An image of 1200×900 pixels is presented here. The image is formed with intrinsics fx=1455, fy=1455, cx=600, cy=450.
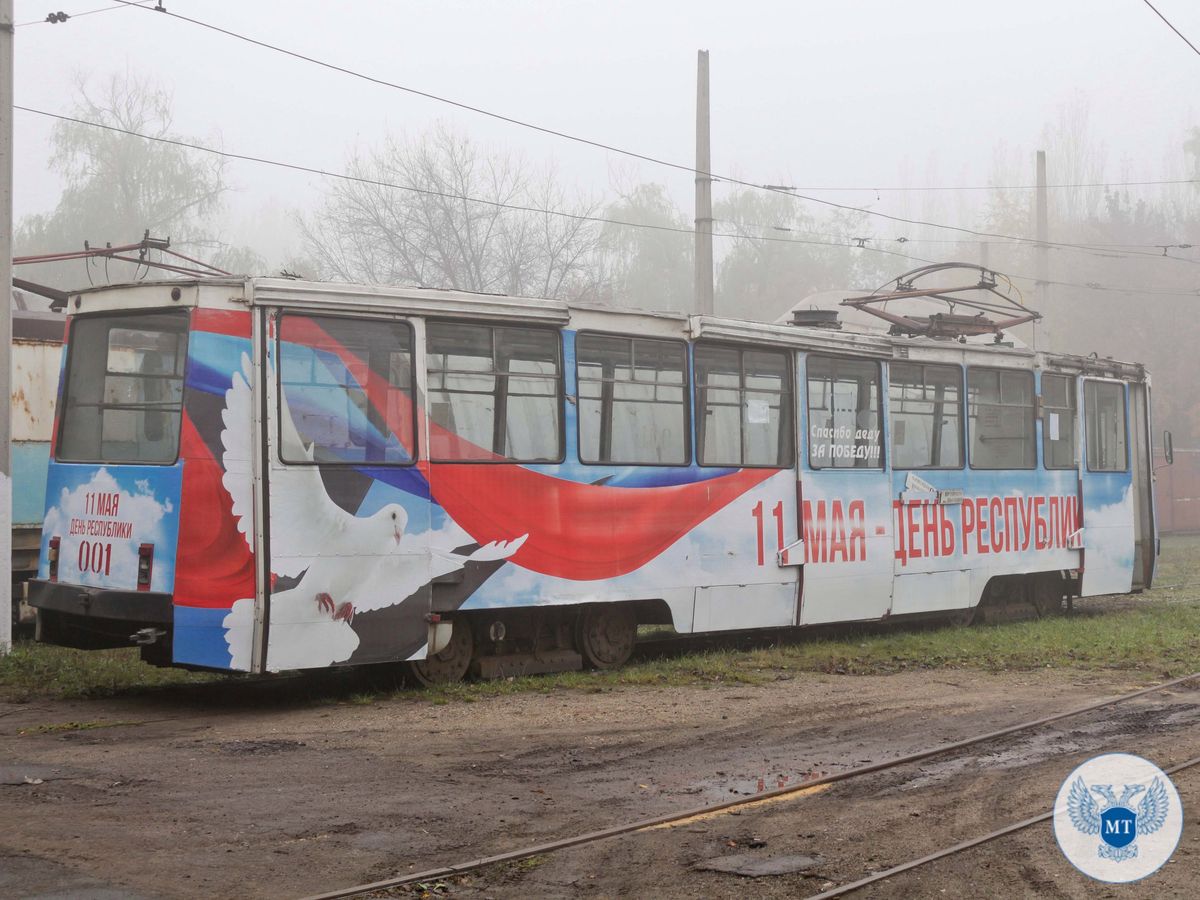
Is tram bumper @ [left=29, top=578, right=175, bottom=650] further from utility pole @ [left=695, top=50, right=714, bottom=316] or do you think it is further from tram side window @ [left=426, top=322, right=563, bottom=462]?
utility pole @ [left=695, top=50, right=714, bottom=316]

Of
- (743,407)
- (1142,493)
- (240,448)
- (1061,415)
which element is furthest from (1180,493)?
(240,448)

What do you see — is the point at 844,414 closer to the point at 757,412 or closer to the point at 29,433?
the point at 757,412

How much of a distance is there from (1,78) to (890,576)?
974cm

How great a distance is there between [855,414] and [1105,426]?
16.5 feet

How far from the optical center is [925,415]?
50.9 feet

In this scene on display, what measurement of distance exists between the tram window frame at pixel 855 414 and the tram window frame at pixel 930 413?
0.48 feet

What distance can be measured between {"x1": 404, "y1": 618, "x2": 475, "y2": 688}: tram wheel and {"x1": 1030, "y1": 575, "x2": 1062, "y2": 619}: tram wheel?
8.64 meters

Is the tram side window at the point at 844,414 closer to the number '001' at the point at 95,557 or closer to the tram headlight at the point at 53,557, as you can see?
the number '001' at the point at 95,557

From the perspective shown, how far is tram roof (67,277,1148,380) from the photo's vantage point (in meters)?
10.2

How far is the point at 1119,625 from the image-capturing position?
15.7 meters

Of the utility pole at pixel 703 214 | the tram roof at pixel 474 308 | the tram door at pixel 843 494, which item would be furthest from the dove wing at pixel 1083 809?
the utility pole at pixel 703 214

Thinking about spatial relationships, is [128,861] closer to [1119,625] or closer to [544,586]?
[544,586]

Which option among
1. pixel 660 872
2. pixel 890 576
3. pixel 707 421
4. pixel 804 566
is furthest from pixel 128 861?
pixel 890 576

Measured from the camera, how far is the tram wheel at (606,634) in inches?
486
